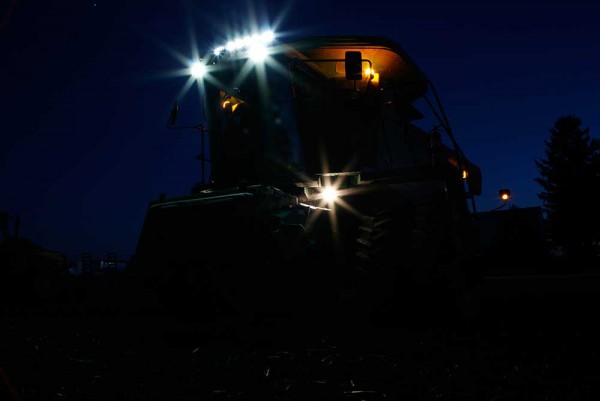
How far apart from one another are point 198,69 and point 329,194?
11.3 ft

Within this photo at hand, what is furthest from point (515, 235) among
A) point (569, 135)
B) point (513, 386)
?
point (513, 386)

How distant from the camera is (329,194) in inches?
251

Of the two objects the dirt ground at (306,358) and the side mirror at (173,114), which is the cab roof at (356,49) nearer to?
the side mirror at (173,114)

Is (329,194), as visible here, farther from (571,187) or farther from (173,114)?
(571,187)

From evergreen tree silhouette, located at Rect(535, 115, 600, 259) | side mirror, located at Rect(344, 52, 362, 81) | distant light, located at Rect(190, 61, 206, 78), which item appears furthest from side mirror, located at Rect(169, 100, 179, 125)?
evergreen tree silhouette, located at Rect(535, 115, 600, 259)

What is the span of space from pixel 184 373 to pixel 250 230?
2413 millimetres

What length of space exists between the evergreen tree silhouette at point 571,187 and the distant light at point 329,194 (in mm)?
27944

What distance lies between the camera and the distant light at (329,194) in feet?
20.9

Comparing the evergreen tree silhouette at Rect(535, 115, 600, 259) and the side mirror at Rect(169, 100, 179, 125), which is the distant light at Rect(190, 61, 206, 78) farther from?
the evergreen tree silhouette at Rect(535, 115, 600, 259)

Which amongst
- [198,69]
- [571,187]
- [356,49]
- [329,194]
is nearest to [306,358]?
[329,194]

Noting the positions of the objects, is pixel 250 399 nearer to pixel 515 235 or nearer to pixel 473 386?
pixel 473 386

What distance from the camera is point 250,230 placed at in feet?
18.0

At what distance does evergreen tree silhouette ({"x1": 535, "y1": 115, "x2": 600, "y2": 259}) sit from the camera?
32156 millimetres

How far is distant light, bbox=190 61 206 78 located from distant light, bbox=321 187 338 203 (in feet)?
10.6
